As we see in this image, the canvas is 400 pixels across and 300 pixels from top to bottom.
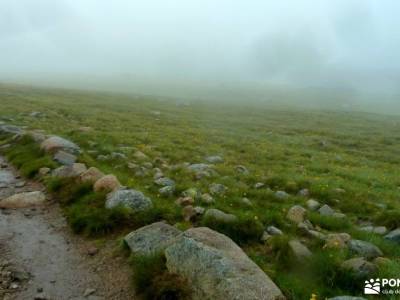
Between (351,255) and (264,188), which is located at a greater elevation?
(351,255)

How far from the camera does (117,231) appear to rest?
34.6ft

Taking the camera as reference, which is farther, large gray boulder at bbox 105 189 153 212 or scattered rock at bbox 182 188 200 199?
scattered rock at bbox 182 188 200 199

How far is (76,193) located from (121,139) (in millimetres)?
11921

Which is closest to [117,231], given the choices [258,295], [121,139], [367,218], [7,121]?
[258,295]

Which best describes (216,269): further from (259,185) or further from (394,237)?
(259,185)

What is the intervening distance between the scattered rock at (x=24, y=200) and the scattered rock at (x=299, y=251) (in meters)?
7.79

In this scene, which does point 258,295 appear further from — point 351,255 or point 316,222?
point 316,222

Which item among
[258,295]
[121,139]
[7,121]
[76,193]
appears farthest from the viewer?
[7,121]

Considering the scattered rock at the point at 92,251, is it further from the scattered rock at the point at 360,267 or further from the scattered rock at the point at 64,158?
the scattered rock at the point at 64,158

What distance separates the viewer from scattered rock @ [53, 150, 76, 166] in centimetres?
1592

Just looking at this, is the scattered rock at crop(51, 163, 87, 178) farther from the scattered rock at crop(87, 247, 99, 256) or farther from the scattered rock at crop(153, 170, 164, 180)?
the scattered rock at crop(87, 247, 99, 256)

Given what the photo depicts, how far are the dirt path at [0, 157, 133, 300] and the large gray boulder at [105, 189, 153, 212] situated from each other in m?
1.27

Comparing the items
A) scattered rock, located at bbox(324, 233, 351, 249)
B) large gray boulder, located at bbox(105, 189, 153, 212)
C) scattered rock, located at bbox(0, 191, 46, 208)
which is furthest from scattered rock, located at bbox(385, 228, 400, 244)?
scattered rock, located at bbox(0, 191, 46, 208)

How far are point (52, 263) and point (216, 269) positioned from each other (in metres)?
4.12
